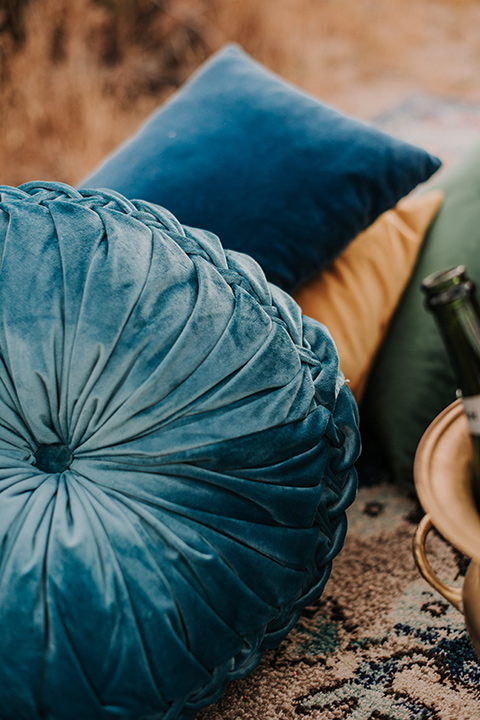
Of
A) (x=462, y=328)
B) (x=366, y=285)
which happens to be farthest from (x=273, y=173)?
(x=462, y=328)

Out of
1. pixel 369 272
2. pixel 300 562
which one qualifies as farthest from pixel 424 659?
pixel 369 272

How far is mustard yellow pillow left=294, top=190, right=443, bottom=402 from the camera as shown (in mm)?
772

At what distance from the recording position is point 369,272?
822 mm

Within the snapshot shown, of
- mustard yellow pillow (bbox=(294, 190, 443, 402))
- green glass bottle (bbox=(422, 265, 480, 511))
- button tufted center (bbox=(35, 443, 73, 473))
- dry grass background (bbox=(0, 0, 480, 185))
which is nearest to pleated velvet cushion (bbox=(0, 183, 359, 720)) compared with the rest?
button tufted center (bbox=(35, 443, 73, 473))

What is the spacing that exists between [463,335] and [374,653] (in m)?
0.33

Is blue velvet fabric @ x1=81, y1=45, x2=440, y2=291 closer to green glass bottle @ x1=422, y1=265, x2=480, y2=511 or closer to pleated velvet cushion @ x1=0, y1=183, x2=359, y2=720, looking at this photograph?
pleated velvet cushion @ x1=0, y1=183, x2=359, y2=720

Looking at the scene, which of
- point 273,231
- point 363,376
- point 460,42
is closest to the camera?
point 273,231

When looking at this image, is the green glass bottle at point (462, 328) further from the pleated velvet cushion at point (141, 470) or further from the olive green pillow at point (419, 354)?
the olive green pillow at point (419, 354)

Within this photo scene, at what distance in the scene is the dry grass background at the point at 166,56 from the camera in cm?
197

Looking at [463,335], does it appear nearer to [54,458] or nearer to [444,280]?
[444,280]

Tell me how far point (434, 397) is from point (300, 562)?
13.9 inches

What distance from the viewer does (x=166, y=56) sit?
226 centimetres

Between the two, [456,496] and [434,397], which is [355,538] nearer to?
[434,397]

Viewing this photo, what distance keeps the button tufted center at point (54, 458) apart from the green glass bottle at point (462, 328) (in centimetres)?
31
